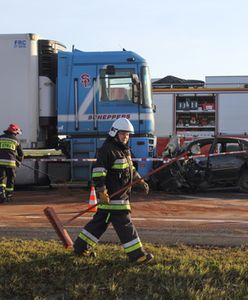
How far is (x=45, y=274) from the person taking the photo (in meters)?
5.51

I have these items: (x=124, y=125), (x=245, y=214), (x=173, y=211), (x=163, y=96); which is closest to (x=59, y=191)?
(x=173, y=211)

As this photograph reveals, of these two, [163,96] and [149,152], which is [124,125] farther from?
[163,96]

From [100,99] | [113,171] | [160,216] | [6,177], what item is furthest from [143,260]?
[100,99]

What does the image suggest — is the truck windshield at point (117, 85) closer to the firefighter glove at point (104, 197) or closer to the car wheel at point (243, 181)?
the car wheel at point (243, 181)

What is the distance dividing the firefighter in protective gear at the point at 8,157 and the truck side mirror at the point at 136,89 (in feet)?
9.53

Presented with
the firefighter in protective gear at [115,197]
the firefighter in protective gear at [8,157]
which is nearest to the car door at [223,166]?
the firefighter in protective gear at [8,157]

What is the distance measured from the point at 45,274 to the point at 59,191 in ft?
27.3

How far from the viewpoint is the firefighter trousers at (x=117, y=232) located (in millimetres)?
5852

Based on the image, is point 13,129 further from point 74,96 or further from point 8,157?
point 74,96

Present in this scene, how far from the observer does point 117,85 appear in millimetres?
12969

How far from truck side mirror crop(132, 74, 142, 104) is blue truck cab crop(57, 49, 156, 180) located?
0.04m

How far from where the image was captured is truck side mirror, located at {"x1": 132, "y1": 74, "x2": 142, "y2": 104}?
41.4 ft

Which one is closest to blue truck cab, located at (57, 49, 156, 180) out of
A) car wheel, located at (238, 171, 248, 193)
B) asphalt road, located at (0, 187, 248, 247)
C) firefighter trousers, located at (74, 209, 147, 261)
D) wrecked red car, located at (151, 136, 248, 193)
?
wrecked red car, located at (151, 136, 248, 193)

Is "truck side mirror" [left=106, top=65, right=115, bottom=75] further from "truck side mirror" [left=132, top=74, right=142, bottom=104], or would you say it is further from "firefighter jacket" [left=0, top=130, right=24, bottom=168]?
"firefighter jacket" [left=0, top=130, right=24, bottom=168]
